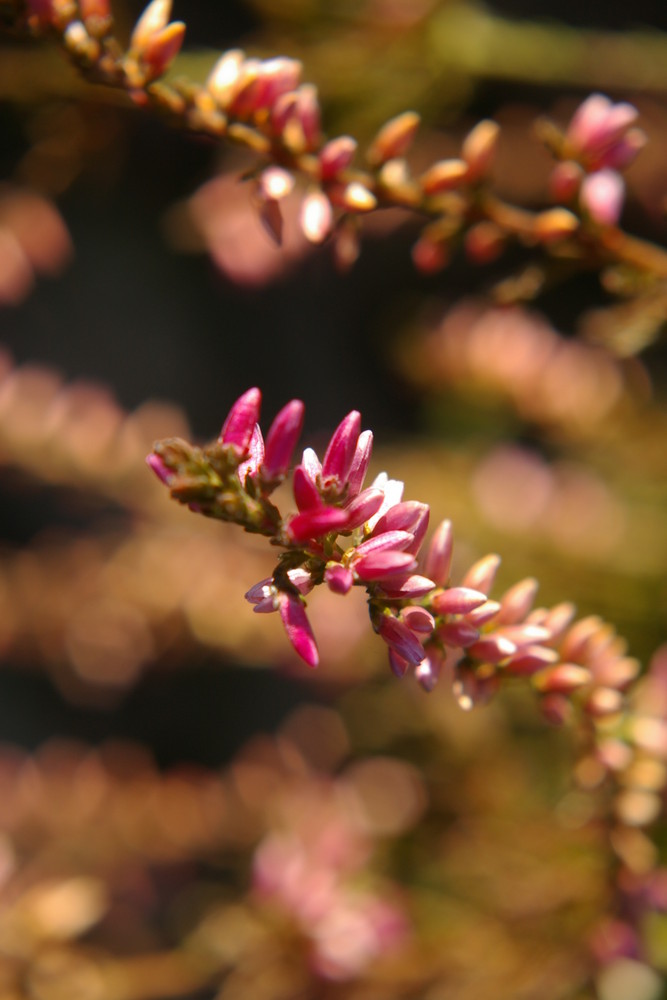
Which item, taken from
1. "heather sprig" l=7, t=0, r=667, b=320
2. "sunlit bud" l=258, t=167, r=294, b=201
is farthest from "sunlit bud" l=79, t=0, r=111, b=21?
"sunlit bud" l=258, t=167, r=294, b=201

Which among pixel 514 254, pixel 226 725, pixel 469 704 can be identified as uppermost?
pixel 469 704

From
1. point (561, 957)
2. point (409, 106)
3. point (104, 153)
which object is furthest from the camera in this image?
point (104, 153)

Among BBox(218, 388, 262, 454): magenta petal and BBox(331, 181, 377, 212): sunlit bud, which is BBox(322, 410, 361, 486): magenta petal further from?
BBox(331, 181, 377, 212): sunlit bud

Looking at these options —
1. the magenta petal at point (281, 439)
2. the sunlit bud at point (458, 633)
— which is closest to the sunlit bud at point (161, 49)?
the magenta petal at point (281, 439)

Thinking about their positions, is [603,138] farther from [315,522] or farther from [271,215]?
[315,522]

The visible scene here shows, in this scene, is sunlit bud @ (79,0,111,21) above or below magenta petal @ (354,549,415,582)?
above

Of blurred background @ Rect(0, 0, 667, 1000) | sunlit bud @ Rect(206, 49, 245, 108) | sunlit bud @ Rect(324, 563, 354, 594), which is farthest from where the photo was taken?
blurred background @ Rect(0, 0, 667, 1000)

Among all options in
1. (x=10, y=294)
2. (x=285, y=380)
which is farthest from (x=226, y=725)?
(x=10, y=294)

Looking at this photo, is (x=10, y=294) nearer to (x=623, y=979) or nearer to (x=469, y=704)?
(x=469, y=704)
